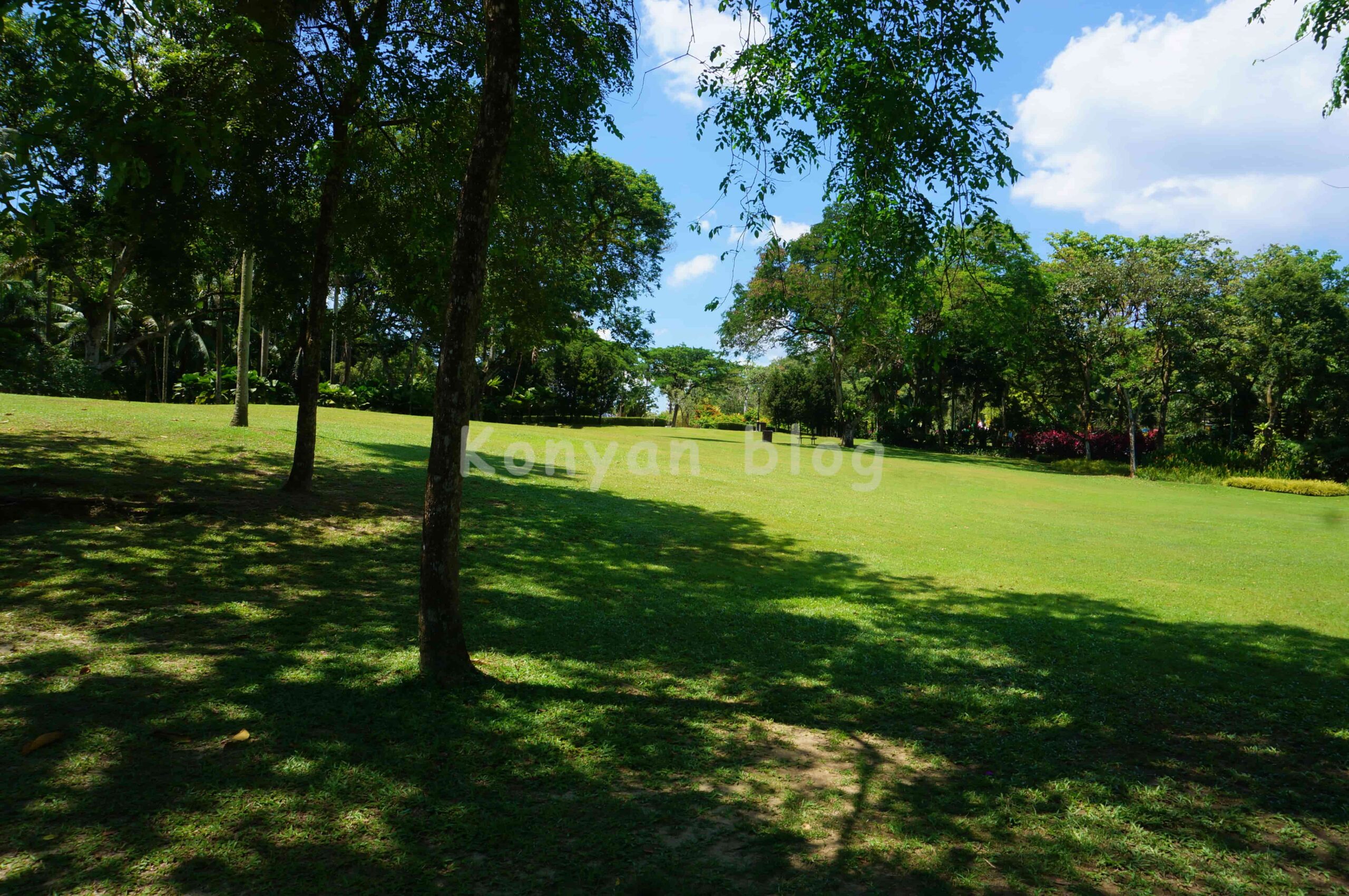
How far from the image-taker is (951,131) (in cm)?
629

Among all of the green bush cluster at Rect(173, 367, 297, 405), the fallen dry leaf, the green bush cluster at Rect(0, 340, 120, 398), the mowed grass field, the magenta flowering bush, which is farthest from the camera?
the magenta flowering bush

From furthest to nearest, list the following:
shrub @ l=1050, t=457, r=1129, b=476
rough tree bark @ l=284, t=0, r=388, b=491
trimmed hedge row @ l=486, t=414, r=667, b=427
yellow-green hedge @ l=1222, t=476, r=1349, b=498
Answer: trimmed hedge row @ l=486, t=414, r=667, b=427
shrub @ l=1050, t=457, r=1129, b=476
yellow-green hedge @ l=1222, t=476, r=1349, b=498
rough tree bark @ l=284, t=0, r=388, b=491

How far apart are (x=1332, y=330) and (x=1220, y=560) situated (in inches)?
873

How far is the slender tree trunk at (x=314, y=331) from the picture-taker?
391 inches

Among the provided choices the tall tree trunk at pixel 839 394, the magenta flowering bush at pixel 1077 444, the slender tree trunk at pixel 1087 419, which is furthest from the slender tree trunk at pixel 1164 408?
the tall tree trunk at pixel 839 394

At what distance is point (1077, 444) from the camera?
138 ft

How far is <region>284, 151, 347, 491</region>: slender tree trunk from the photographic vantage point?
32.6 feet

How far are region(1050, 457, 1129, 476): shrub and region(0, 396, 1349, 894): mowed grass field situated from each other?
2464 centimetres

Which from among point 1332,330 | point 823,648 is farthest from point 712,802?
point 1332,330

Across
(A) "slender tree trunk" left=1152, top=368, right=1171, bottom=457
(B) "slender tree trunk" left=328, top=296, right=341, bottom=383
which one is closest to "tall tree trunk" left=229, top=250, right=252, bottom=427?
(B) "slender tree trunk" left=328, top=296, right=341, bottom=383

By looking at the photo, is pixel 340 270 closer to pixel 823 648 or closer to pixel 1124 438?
pixel 823 648

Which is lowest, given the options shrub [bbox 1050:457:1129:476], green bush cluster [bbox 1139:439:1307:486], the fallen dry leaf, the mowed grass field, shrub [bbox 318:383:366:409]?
the mowed grass field

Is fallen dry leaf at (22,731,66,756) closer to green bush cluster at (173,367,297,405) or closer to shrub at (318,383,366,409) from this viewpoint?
green bush cluster at (173,367,297,405)

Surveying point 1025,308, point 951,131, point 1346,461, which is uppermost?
point 951,131
